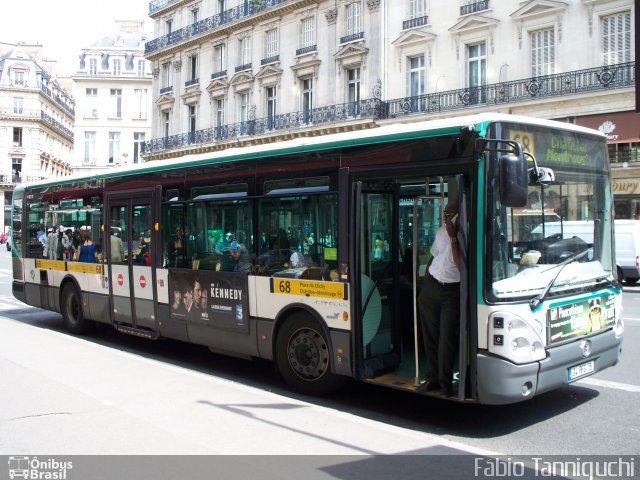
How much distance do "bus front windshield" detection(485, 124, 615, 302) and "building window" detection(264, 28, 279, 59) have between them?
105 feet

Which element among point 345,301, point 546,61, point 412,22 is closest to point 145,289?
point 345,301

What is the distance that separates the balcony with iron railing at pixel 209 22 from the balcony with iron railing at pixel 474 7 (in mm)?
11721

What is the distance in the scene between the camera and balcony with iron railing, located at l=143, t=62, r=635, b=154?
77.7ft

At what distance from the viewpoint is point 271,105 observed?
36938 millimetres

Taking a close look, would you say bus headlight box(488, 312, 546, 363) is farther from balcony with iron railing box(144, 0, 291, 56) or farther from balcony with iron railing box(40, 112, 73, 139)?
balcony with iron railing box(40, 112, 73, 139)

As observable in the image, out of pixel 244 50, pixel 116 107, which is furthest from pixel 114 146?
pixel 244 50

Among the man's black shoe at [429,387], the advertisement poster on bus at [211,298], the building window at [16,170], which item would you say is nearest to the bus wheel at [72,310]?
the advertisement poster on bus at [211,298]

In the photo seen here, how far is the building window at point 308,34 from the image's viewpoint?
34.2 metres

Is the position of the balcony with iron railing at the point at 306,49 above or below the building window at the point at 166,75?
below

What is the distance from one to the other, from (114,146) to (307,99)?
38.4 metres

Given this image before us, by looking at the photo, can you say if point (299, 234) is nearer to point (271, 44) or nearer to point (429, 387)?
point (429, 387)

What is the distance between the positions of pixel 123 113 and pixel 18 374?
208 feet

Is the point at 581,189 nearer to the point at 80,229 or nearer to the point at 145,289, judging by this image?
the point at 145,289

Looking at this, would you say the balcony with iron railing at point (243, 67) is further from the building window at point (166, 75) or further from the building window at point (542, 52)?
the building window at point (542, 52)
